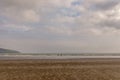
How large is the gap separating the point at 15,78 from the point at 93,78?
30.6 feet

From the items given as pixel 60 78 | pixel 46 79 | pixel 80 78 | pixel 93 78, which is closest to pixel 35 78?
pixel 46 79

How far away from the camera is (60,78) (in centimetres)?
2447

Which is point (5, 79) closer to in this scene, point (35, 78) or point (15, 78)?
point (15, 78)

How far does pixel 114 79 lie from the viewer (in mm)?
24953

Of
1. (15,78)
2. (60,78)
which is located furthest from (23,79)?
(60,78)

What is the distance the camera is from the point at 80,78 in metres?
24.8

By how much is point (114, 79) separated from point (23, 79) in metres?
10.9

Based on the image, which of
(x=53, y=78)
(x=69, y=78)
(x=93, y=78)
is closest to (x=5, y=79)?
(x=53, y=78)

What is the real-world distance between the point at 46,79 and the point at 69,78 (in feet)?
9.18

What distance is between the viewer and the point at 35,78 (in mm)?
24562

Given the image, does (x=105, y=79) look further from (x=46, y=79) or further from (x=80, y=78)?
(x=46, y=79)

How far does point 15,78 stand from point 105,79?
10726mm

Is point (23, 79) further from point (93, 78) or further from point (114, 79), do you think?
point (114, 79)

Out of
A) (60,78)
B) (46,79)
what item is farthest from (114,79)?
(46,79)
